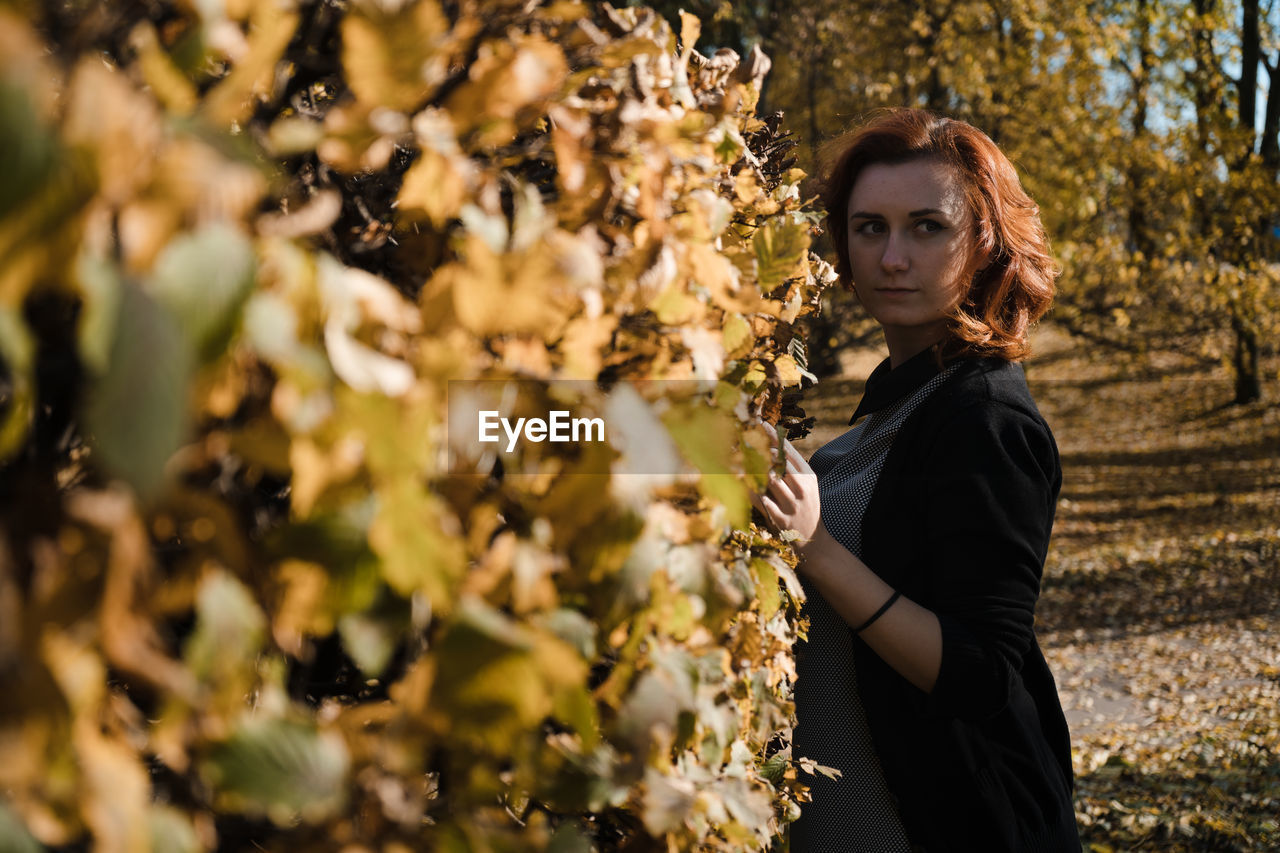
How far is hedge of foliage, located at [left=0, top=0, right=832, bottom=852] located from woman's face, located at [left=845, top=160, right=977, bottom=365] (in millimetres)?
1171

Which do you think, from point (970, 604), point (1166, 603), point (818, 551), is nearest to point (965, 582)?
point (970, 604)

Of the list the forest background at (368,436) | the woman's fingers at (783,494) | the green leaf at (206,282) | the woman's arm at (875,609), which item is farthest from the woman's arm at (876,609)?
the green leaf at (206,282)

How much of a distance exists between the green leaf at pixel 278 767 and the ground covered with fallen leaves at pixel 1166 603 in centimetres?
476

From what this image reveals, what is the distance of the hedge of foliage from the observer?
17.7 inches

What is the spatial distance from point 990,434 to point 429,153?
1.36 metres

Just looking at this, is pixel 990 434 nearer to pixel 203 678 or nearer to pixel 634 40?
pixel 634 40

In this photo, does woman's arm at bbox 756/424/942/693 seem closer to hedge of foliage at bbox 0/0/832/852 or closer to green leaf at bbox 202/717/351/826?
hedge of foliage at bbox 0/0/832/852

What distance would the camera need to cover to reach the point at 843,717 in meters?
1.99

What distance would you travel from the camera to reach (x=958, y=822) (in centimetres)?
179

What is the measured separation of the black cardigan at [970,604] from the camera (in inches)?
67.1

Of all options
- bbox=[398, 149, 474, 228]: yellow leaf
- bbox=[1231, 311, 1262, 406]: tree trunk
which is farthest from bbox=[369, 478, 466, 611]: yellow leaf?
bbox=[1231, 311, 1262, 406]: tree trunk

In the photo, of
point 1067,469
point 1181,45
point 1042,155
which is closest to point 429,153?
point 1042,155

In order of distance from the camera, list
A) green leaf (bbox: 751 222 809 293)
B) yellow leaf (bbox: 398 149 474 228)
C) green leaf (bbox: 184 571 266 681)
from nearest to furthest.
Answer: green leaf (bbox: 184 571 266 681) < yellow leaf (bbox: 398 149 474 228) < green leaf (bbox: 751 222 809 293)

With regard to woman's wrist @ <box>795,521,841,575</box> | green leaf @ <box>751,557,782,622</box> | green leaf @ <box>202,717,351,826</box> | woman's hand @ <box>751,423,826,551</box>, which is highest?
green leaf @ <box>202,717,351,826</box>
